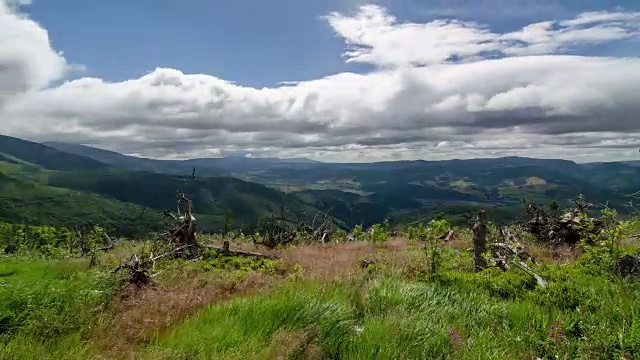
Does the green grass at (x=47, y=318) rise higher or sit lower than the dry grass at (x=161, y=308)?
higher

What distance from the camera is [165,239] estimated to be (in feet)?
66.6

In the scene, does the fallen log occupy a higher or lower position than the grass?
lower

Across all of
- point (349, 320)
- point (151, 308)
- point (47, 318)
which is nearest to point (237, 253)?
point (151, 308)

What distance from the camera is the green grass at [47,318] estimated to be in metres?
5.56

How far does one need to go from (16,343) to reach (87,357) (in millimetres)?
1106

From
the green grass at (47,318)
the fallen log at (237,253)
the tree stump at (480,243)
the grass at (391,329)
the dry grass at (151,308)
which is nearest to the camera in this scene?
the green grass at (47,318)

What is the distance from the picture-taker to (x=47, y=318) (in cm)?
664

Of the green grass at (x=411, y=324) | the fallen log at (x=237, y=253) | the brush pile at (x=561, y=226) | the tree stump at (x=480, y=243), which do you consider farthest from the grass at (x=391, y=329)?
the brush pile at (x=561, y=226)

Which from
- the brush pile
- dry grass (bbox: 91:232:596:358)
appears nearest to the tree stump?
dry grass (bbox: 91:232:596:358)

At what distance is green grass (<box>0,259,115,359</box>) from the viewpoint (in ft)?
18.2

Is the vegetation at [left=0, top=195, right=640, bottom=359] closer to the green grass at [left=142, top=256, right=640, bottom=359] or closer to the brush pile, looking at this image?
the green grass at [left=142, top=256, right=640, bottom=359]

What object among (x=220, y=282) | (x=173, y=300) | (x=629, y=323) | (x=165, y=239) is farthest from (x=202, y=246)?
(x=629, y=323)

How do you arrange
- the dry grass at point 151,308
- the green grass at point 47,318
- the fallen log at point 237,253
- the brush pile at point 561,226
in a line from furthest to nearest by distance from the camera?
the brush pile at point 561,226
the fallen log at point 237,253
the dry grass at point 151,308
the green grass at point 47,318

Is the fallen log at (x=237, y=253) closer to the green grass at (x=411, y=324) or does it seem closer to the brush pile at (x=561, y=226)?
the green grass at (x=411, y=324)
